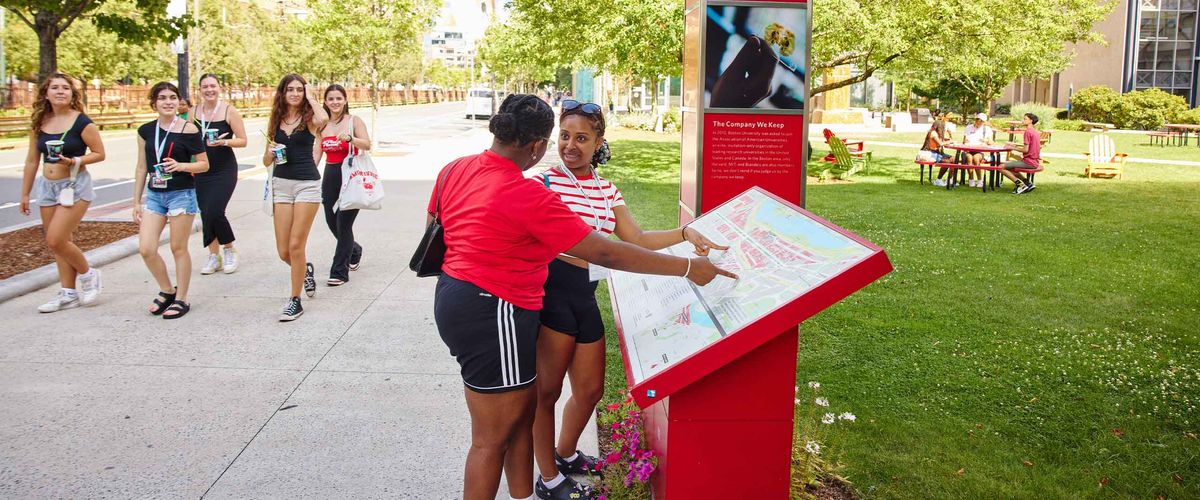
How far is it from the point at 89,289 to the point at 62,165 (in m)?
0.96

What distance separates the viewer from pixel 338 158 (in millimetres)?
7820

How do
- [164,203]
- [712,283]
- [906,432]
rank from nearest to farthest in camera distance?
1. [712,283]
2. [906,432]
3. [164,203]

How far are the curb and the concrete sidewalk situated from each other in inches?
4.4

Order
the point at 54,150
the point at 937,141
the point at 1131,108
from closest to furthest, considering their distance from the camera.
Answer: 1. the point at 54,150
2. the point at 937,141
3. the point at 1131,108

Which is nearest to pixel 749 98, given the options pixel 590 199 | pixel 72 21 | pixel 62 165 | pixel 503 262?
pixel 590 199

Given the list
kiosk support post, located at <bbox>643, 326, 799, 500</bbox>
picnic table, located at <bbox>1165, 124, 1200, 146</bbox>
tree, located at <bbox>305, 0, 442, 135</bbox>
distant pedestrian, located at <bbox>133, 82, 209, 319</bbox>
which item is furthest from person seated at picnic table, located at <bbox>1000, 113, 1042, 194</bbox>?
→ picnic table, located at <bbox>1165, 124, 1200, 146</bbox>

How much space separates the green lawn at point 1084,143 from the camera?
25.2m

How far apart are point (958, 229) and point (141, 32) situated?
983 centimetres

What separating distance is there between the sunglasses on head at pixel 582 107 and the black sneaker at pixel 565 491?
1476 mm

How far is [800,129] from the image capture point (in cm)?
529

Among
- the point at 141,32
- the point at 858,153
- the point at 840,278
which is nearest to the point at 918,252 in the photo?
the point at 840,278

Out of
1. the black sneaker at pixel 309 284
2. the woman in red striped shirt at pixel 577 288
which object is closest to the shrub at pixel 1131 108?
the black sneaker at pixel 309 284

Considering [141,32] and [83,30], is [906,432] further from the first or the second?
[83,30]

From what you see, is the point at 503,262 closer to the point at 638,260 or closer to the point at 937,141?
the point at 638,260
